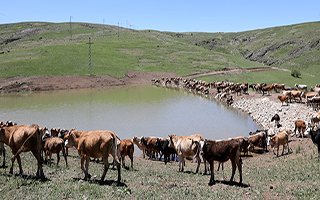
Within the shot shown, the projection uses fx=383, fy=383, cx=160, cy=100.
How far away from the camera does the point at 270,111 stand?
115ft

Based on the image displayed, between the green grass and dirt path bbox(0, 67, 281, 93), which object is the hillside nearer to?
the green grass

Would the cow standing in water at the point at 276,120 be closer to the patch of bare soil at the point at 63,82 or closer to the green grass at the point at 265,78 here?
the green grass at the point at 265,78

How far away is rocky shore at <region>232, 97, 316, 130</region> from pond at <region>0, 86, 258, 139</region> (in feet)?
3.55

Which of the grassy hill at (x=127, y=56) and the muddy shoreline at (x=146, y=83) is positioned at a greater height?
Result: the grassy hill at (x=127, y=56)

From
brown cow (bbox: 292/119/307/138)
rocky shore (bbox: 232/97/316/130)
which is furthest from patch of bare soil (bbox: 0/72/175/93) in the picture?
brown cow (bbox: 292/119/307/138)

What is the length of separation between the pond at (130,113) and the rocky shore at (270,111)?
3.55 ft

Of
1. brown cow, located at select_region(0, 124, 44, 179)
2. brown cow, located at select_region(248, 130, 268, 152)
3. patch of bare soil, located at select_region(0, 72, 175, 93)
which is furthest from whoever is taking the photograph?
patch of bare soil, located at select_region(0, 72, 175, 93)

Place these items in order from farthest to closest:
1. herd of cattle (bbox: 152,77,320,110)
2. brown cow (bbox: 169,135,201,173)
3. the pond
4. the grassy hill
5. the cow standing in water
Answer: the grassy hill
herd of cattle (bbox: 152,77,320,110)
the pond
the cow standing in water
brown cow (bbox: 169,135,201,173)

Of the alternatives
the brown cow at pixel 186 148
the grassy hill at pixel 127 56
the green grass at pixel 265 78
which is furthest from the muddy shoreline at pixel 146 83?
the brown cow at pixel 186 148

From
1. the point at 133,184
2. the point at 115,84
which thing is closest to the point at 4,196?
the point at 133,184

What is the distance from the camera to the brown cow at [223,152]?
13320mm

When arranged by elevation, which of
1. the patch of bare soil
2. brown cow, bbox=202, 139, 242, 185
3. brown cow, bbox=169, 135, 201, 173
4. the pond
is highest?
brown cow, bbox=202, 139, 242, 185

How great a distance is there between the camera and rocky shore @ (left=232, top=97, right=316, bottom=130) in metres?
30.3

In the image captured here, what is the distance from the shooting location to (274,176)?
14680 mm
